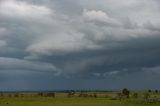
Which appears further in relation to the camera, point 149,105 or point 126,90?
point 126,90

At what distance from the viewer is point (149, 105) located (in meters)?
72.9

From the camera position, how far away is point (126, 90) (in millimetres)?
139625

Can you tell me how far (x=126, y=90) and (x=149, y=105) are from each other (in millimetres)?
67000
